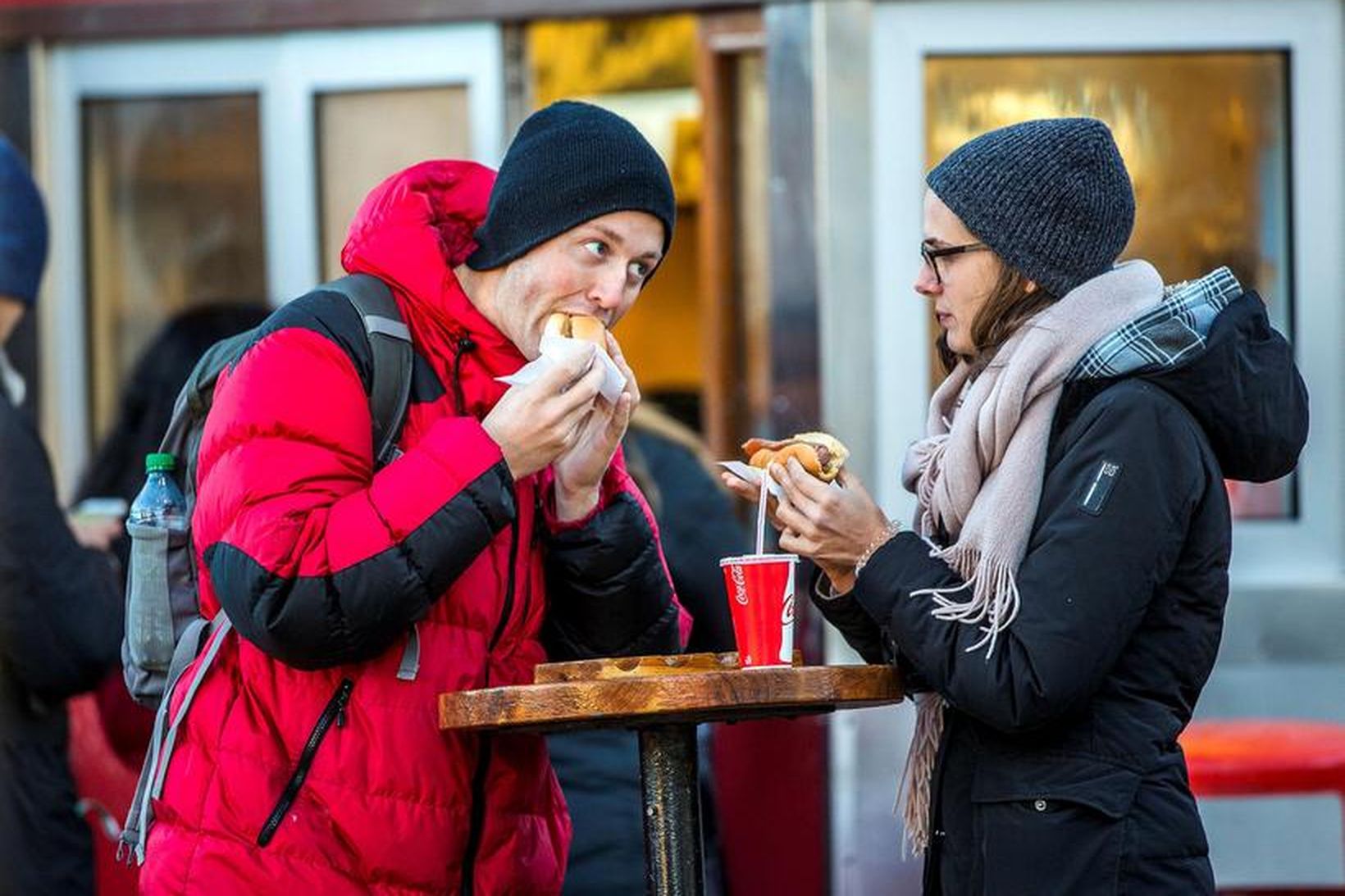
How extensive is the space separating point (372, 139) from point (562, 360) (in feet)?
10.6

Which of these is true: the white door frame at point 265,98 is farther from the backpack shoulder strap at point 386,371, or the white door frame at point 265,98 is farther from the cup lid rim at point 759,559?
the cup lid rim at point 759,559

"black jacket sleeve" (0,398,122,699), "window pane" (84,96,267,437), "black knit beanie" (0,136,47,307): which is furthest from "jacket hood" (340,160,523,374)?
"window pane" (84,96,267,437)

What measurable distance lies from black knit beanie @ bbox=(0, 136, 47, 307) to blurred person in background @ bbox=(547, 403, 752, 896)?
146cm

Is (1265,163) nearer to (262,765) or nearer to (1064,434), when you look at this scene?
(1064,434)

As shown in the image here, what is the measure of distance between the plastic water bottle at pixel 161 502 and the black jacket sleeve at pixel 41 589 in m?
1.43

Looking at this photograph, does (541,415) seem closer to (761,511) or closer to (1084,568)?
(761,511)

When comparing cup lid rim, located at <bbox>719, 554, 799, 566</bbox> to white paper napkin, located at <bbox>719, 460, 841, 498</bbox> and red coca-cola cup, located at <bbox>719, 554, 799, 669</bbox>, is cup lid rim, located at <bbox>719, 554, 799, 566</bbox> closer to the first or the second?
red coca-cola cup, located at <bbox>719, 554, 799, 669</bbox>

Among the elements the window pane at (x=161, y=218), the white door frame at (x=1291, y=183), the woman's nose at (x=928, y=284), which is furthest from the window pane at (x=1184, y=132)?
the woman's nose at (x=928, y=284)

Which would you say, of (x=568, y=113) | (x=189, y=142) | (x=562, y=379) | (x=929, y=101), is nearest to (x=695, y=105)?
(x=929, y=101)

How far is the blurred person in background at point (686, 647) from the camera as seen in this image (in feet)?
15.0

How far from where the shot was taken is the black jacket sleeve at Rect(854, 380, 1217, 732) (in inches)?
112

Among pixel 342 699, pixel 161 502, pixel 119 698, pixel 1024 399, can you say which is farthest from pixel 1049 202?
pixel 119 698

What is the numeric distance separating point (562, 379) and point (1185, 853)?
1.06m

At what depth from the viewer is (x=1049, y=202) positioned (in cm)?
305
